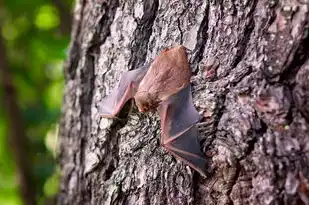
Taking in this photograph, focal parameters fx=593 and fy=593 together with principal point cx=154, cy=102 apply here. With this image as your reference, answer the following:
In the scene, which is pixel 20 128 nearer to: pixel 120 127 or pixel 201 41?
pixel 120 127

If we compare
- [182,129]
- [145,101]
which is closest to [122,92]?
[145,101]

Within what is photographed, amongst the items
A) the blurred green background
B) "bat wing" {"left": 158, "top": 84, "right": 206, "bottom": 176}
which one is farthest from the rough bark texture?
the blurred green background

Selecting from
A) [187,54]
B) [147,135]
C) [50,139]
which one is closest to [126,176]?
[147,135]

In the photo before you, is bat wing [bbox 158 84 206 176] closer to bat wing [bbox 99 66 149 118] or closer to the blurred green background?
bat wing [bbox 99 66 149 118]

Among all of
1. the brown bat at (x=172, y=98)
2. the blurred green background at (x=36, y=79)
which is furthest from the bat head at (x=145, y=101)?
the blurred green background at (x=36, y=79)

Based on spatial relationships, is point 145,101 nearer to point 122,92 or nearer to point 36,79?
point 122,92

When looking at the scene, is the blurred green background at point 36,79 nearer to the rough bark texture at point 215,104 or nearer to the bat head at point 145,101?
the rough bark texture at point 215,104
